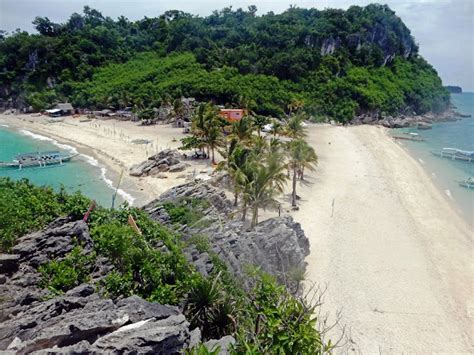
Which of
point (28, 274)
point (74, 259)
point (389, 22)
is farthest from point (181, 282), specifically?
point (389, 22)

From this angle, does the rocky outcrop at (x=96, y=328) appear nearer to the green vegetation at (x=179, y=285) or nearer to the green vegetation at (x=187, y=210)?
the green vegetation at (x=179, y=285)

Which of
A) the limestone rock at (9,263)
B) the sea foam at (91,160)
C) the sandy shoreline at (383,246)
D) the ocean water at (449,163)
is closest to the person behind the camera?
the limestone rock at (9,263)

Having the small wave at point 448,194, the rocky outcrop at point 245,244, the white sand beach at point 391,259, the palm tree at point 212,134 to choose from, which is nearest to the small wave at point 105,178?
the rocky outcrop at point 245,244

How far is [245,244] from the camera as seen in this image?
17469 millimetres

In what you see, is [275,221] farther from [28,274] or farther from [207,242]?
[28,274]

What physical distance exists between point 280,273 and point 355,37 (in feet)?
324

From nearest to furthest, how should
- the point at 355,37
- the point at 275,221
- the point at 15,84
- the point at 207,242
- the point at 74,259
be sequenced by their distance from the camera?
the point at 74,259 → the point at 207,242 → the point at 275,221 → the point at 15,84 → the point at 355,37

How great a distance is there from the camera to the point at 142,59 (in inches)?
4220

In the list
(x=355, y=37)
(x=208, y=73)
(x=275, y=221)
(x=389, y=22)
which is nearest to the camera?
(x=275, y=221)

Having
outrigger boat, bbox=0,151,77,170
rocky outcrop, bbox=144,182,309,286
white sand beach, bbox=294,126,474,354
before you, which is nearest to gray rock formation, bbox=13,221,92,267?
rocky outcrop, bbox=144,182,309,286

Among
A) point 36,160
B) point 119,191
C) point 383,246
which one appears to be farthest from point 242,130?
point 36,160

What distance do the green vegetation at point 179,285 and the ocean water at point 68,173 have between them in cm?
1407

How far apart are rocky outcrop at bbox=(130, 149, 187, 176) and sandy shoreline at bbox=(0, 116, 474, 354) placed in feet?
3.81

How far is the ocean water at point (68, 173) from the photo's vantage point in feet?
108
